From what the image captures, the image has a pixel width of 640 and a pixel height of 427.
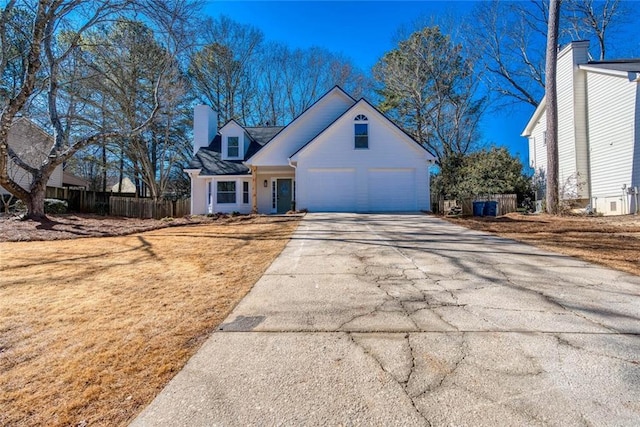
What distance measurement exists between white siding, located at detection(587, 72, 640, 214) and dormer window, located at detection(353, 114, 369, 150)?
10.2 meters

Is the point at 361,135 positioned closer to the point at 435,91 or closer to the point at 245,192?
the point at 245,192

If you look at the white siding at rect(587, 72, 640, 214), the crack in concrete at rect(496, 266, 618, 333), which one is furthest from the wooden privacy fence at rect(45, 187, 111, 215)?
the white siding at rect(587, 72, 640, 214)

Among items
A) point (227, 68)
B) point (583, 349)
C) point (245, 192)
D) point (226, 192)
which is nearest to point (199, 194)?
point (226, 192)

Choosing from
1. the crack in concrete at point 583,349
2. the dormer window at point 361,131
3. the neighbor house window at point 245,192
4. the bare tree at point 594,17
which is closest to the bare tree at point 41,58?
the neighbor house window at point 245,192

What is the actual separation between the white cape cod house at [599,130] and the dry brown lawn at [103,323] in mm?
14949

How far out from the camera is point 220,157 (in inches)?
728

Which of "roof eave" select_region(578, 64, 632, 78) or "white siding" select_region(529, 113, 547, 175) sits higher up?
"roof eave" select_region(578, 64, 632, 78)

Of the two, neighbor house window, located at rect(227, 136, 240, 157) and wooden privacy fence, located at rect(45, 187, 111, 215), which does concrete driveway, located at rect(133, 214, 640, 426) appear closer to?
neighbor house window, located at rect(227, 136, 240, 157)

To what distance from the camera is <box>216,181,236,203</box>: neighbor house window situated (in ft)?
58.0

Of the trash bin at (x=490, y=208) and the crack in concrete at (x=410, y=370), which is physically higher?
the trash bin at (x=490, y=208)

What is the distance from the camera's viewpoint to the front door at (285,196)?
1778 centimetres

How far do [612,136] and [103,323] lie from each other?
1827 cm

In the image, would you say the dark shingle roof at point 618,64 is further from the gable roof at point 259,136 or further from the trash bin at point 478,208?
the gable roof at point 259,136

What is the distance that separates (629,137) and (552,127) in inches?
107
